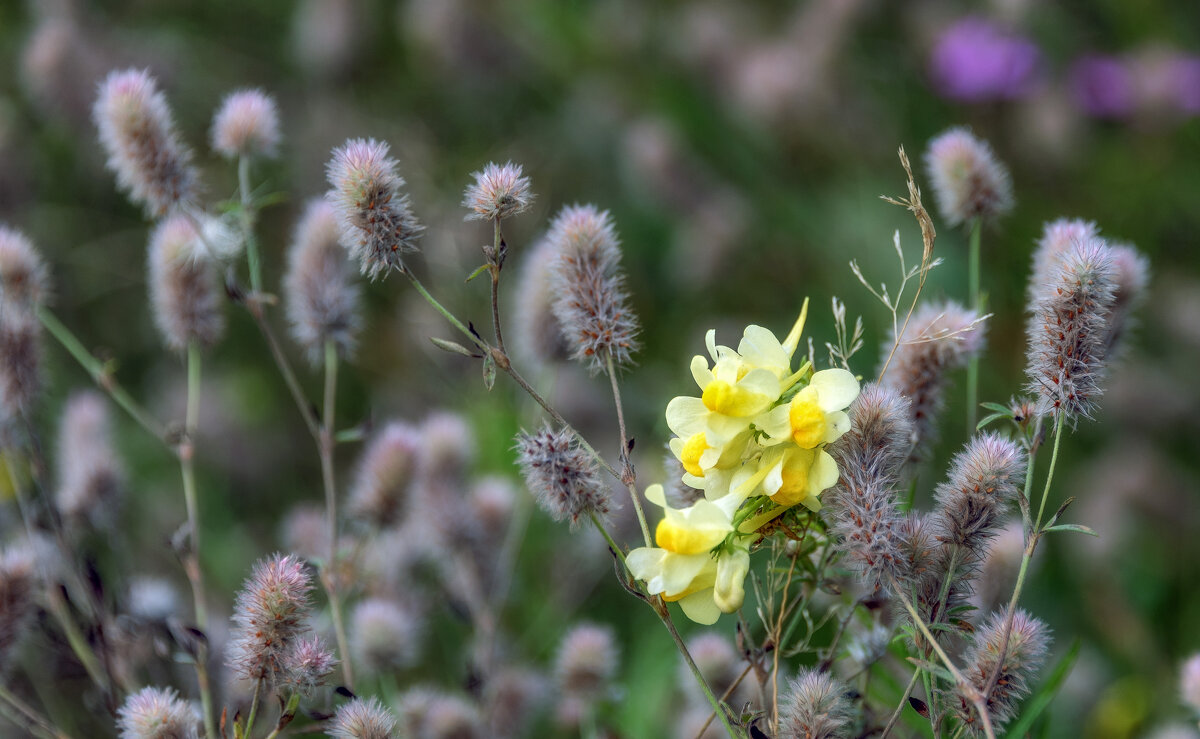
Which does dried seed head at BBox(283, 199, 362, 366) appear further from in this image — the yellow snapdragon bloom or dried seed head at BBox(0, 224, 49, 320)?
the yellow snapdragon bloom

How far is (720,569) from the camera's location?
52 cm

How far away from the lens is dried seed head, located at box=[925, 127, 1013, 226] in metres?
0.71

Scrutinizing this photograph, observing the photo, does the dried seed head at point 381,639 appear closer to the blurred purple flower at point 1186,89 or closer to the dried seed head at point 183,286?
the dried seed head at point 183,286

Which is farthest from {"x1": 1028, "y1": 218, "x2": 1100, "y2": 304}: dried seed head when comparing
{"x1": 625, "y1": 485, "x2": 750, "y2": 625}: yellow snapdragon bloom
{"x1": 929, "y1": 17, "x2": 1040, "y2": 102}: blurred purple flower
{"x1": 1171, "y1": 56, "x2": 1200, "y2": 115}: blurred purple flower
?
{"x1": 1171, "y1": 56, "x2": 1200, "y2": 115}: blurred purple flower

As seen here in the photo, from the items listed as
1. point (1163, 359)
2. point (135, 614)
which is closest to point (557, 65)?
point (1163, 359)

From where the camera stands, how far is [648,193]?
1.78m

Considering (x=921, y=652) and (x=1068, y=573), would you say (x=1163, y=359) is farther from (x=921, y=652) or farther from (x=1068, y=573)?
(x=921, y=652)

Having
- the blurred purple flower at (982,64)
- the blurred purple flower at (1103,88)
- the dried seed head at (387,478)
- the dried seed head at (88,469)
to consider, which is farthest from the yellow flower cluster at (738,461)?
the blurred purple flower at (1103,88)

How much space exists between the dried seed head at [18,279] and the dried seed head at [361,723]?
447mm

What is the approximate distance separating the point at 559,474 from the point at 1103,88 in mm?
1615

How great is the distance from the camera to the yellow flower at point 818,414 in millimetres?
506

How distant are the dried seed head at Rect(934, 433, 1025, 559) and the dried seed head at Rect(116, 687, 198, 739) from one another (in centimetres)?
41

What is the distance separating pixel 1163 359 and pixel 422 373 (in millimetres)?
1219

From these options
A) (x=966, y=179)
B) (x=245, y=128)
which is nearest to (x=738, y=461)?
(x=966, y=179)
